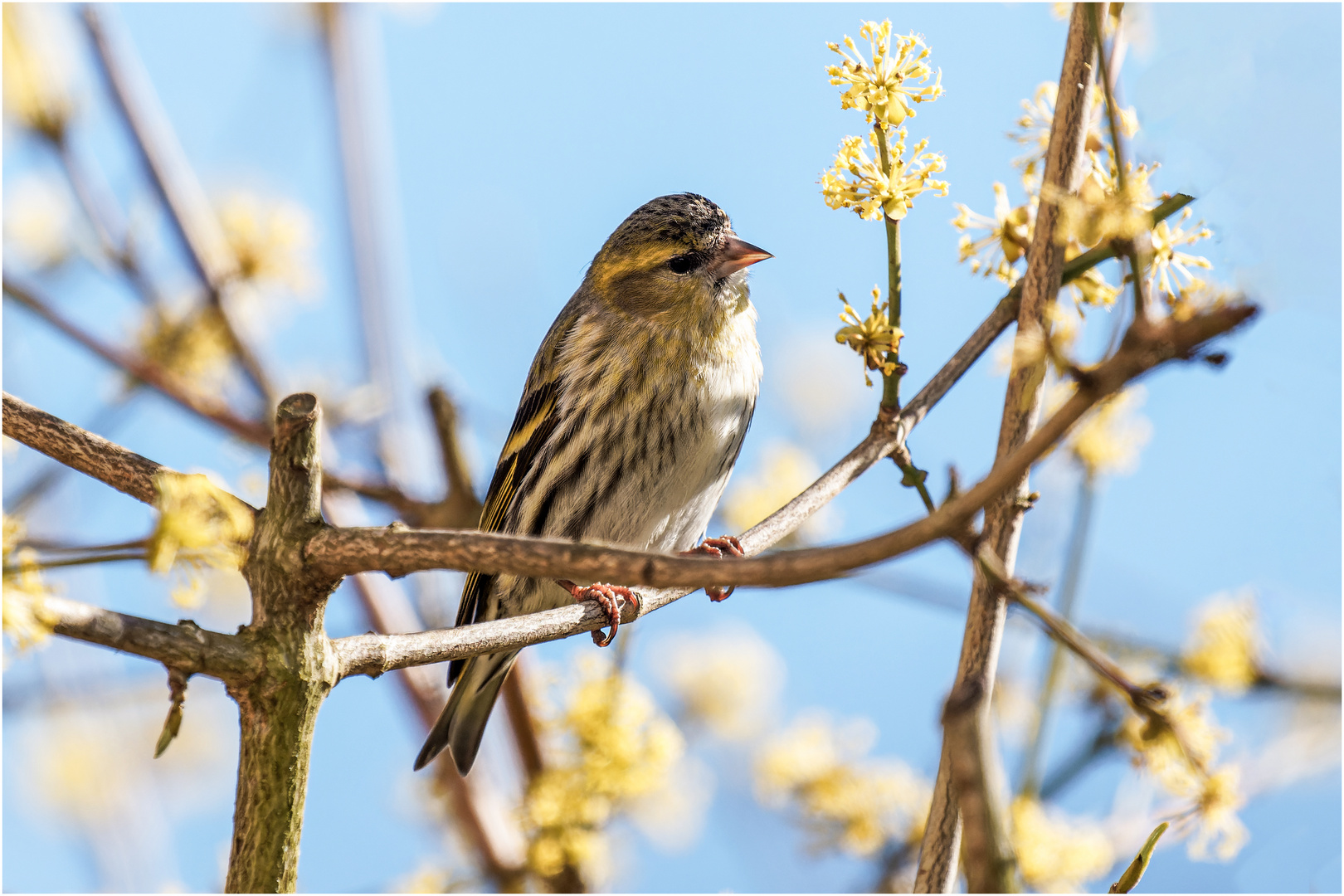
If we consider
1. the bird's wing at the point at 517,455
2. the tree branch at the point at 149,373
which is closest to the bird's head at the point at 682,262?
the bird's wing at the point at 517,455

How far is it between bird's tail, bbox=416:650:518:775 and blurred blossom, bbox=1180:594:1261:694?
6.70ft

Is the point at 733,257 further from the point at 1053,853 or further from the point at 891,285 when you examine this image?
the point at 1053,853

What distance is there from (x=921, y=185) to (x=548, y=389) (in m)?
2.16

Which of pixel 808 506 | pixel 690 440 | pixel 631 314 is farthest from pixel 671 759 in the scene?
pixel 631 314

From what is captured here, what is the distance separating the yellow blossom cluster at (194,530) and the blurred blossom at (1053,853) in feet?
6.87

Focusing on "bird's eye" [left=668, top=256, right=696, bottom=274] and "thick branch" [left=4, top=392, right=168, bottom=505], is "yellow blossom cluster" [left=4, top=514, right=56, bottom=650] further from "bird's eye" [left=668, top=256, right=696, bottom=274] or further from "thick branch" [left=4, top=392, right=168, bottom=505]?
"bird's eye" [left=668, top=256, right=696, bottom=274]

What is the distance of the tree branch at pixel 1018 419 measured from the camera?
201 cm

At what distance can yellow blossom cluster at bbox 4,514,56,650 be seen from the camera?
4.39ft

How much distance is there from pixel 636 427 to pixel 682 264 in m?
0.74

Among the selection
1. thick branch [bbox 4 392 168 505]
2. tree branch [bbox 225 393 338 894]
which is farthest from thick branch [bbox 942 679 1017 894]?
thick branch [bbox 4 392 168 505]

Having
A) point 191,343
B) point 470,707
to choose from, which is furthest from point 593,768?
point 191,343

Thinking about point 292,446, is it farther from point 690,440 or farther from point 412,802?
point 412,802

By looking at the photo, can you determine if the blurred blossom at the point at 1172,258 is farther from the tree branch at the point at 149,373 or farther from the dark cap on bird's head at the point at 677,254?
the tree branch at the point at 149,373

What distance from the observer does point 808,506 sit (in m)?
2.24
